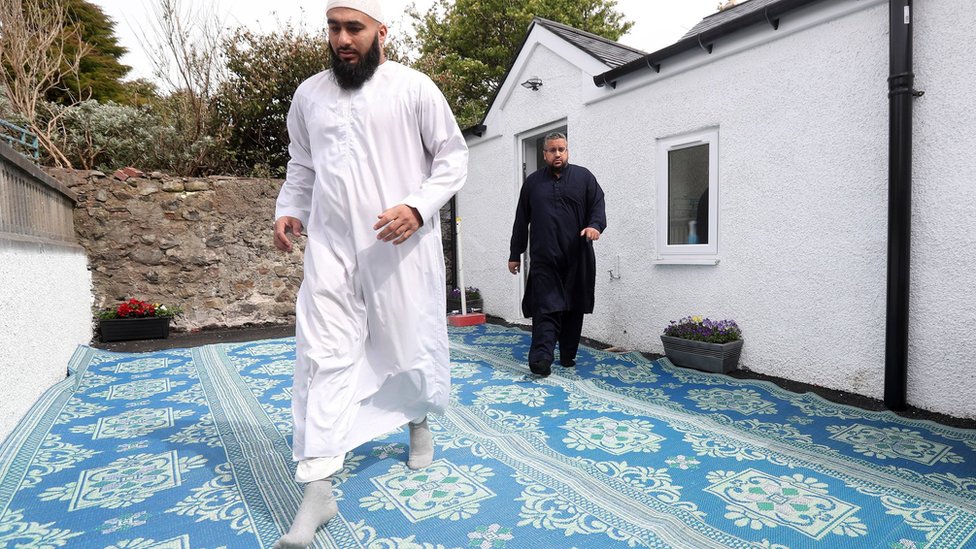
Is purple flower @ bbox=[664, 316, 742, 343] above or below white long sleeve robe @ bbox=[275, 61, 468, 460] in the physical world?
below

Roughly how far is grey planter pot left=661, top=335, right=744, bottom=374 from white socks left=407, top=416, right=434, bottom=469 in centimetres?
249

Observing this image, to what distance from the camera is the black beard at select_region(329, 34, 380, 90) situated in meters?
2.14

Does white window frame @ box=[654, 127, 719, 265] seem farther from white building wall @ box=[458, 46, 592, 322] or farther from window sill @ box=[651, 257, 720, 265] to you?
white building wall @ box=[458, 46, 592, 322]

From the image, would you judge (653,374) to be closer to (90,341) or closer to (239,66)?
(90,341)

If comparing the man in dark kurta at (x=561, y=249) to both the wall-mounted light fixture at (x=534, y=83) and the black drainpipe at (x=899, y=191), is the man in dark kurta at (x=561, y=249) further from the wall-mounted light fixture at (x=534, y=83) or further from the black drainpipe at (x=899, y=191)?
the wall-mounted light fixture at (x=534, y=83)

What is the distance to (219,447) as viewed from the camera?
2.74 m

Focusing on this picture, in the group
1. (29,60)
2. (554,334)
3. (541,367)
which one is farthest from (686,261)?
(29,60)

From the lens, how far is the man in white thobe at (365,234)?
199cm

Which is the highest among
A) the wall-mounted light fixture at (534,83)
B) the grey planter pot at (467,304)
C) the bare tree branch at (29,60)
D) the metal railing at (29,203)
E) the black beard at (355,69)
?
the bare tree branch at (29,60)

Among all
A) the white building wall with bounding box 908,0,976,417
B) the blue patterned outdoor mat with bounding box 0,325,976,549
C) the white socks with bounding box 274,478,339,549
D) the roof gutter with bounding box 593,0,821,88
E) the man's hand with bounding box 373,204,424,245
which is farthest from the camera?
the roof gutter with bounding box 593,0,821,88

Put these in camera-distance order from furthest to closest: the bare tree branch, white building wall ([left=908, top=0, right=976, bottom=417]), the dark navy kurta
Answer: the bare tree branch, the dark navy kurta, white building wall ([left=908, top=0, right=976, bottom=417])

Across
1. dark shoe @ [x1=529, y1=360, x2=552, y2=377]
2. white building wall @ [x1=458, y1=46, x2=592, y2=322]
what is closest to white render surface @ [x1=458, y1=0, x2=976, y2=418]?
white building wall @ [x1=458, y1=46, x2=592, y2=322]

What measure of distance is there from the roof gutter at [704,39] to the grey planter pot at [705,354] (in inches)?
89.2

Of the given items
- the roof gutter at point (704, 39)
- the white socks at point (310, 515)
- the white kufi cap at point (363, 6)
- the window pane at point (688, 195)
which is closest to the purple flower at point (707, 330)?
the window pane at point (688, 195)
